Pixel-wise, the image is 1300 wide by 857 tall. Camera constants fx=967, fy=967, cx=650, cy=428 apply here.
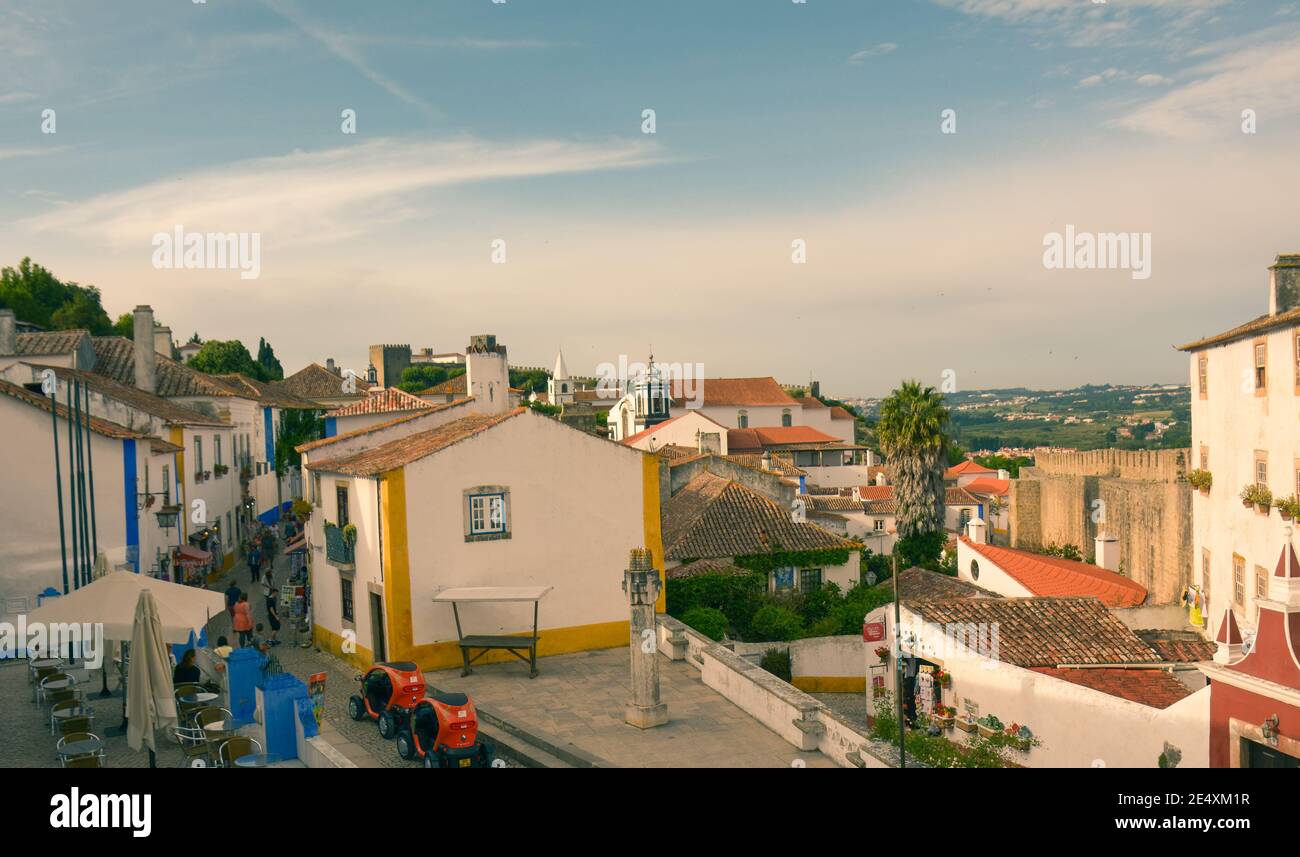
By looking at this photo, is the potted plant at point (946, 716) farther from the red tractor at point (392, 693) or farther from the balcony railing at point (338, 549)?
the balcony railing at point (338, 549)

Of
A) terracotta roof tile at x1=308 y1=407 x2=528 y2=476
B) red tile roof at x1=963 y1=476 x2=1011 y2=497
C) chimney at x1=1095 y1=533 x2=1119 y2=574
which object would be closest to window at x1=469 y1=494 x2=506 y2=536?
terracotta roof tile at x1=308 y1=407 x2=528 y2=476

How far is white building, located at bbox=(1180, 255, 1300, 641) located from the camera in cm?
2431

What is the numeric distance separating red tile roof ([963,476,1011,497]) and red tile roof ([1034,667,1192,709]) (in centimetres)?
5950

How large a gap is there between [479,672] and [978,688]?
1016 cm

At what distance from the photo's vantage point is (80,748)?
45.1 feet

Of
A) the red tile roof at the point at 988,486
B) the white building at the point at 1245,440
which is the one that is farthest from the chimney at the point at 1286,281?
the red tile roof at the point at 988,486

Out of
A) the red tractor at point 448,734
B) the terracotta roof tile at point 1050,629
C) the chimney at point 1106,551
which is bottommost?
the chimney at point 1106,551

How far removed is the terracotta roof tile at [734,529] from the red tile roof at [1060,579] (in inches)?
209

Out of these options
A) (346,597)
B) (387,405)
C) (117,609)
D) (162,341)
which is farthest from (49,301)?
(117,609)

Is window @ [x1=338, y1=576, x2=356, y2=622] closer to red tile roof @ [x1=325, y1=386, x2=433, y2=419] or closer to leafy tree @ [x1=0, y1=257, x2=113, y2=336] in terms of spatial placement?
red tile roof @ [x1=325, y1=386, x2=433, y2=419]

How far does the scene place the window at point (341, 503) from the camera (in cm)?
2333

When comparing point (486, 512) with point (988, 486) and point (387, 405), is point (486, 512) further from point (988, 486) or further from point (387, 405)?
point (988, 486)
